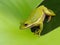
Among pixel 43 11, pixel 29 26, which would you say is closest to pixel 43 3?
pixel 43 11

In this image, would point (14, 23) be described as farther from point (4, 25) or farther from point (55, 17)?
point (55, 17)

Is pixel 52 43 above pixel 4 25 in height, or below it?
below

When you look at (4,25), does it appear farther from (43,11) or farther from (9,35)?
(43,11)
